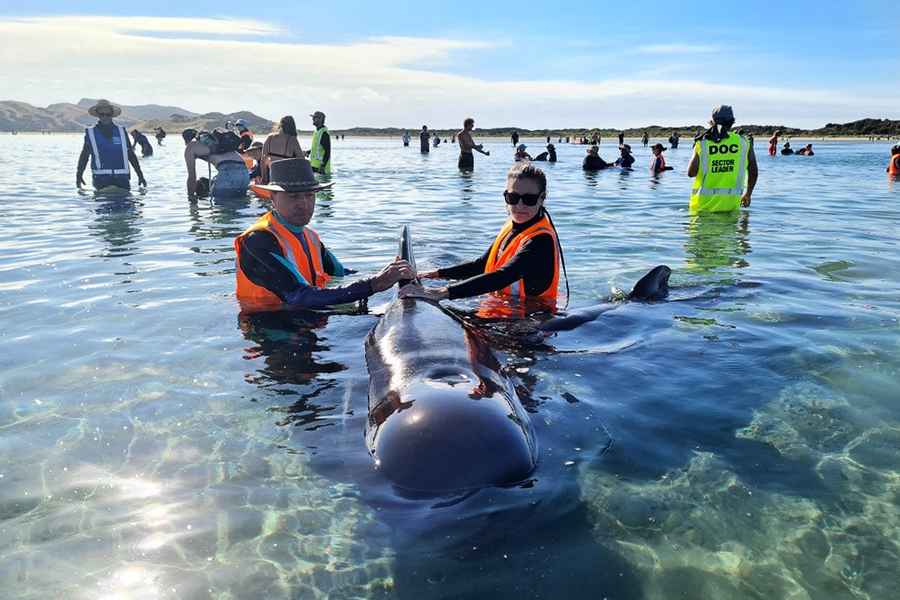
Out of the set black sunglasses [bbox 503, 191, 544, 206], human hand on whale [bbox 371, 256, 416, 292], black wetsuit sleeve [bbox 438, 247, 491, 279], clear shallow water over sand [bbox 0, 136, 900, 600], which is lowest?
clear shallow water over sand [bbox 0, 136, 900, 600]

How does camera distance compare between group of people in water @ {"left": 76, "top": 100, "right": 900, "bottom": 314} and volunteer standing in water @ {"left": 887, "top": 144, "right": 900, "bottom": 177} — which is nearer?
group of people in water @ {"left": 76, "top": 100, "right": 900, "bottom": 314}

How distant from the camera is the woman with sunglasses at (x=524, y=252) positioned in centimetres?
708

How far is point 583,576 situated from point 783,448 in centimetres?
215

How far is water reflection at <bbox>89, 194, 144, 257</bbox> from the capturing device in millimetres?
12323

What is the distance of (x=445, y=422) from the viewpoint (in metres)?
4.04

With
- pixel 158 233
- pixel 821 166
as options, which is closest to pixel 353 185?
pixel 158 233

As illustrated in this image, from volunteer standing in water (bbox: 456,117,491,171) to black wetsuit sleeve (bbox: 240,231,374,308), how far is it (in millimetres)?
22442

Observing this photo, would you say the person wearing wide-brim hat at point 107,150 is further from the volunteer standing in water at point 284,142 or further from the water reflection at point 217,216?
the volunteer standing in water at point 284,142

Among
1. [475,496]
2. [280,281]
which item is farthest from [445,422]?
[280,281]

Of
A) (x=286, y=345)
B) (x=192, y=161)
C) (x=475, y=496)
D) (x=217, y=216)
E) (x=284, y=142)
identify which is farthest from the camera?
(x=192, y=161)

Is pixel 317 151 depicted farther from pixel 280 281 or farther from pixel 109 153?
pixel 280 281

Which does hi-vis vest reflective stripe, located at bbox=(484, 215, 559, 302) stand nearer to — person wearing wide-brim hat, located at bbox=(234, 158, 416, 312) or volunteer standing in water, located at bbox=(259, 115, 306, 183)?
person wearing wide-brim hat, located at bbox=(234, 158, 416, 312)

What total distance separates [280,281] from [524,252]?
8.54 feet

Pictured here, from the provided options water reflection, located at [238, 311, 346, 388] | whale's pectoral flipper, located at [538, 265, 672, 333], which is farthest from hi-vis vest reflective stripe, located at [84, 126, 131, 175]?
whale's pectoral flipper, located at [538, 265, 672, 333]
